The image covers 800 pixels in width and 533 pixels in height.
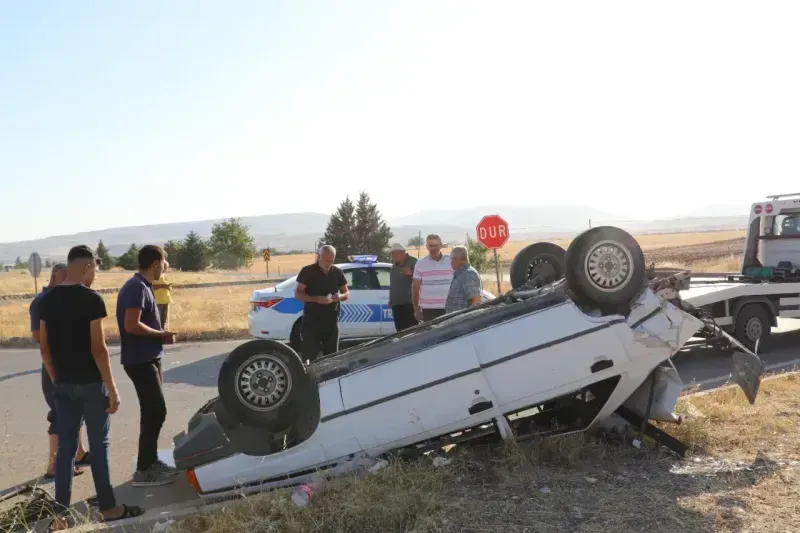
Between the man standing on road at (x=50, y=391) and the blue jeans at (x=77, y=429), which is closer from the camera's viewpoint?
the blue jeans at (x=77, y=429)

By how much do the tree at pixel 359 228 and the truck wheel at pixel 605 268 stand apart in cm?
3982

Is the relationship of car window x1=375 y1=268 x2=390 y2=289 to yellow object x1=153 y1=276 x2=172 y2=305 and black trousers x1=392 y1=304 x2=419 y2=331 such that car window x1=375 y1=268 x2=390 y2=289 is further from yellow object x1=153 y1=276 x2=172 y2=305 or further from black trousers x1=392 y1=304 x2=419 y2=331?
yellow object x1=153 y1=276 x2=172 y2=305

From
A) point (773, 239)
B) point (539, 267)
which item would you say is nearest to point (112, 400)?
point (539, 267)

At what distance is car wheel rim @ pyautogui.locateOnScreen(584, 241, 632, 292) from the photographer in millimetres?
4582

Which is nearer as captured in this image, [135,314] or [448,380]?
[448,380]

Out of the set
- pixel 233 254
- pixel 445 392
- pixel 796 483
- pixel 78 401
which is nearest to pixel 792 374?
pixel 796 483

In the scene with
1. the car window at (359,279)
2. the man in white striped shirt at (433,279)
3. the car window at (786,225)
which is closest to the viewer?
the man in white striped shirt at (433,279)

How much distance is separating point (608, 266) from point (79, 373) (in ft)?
11.6

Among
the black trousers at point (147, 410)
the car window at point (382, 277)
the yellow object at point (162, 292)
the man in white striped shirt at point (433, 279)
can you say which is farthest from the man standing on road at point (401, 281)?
the yellow object at point (162, 292)

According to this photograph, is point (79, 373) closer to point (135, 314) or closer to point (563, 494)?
point (135, 314)

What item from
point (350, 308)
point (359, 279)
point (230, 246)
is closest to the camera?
point (350, 308)

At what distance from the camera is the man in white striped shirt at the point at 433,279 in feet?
24.7

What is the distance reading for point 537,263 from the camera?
6223 mm

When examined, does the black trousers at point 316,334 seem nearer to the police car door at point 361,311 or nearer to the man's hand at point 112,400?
the man's hand at point 112,400
